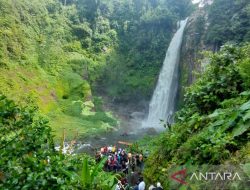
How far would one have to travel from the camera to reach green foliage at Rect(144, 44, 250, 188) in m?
5.39

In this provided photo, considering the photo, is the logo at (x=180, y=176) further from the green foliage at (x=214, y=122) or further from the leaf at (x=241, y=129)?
the leaf at (x=241, y=129)

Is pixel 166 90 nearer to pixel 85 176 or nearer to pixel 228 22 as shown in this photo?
pixel 228 22

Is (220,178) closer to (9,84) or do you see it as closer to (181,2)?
(9,84)

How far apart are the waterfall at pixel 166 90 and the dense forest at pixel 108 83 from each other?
1384 millimetres

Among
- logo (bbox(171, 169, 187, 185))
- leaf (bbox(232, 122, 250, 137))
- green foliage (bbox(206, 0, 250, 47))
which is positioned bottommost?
logo (bbox(171, 169, 187, 185))

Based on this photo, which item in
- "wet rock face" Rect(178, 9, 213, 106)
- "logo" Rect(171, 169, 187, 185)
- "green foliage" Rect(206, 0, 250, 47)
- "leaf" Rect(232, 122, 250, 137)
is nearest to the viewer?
"leaf" Rect(232, 122, 250, 137)

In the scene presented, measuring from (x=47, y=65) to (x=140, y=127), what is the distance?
43.6 feet

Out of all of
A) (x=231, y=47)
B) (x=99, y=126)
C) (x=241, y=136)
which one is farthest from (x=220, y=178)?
(x=99, y=126)

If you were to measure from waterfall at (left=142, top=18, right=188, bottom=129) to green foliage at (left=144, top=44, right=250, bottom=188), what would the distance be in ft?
83.8

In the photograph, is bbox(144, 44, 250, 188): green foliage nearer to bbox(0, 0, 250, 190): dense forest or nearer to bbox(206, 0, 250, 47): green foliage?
bbox(0, 0, 250, 190): dense forest

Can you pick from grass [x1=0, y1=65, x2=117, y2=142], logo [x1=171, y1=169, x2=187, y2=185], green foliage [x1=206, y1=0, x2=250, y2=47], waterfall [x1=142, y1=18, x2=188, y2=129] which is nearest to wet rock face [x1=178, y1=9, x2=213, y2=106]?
green foliage [x1=206, y1=0, x2=250, y2=47]

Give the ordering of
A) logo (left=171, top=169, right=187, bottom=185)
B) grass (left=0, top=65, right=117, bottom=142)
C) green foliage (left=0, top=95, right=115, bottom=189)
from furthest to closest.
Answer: grass (left=0, top=65, right=117, bottom=142)
logo (left=171, top=169, right=187, bottom=185)
green foliage (left=0, top=95, right=115, bottom=189)

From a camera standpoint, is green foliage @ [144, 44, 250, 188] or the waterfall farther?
the waterfall

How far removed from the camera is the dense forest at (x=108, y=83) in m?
4.34
